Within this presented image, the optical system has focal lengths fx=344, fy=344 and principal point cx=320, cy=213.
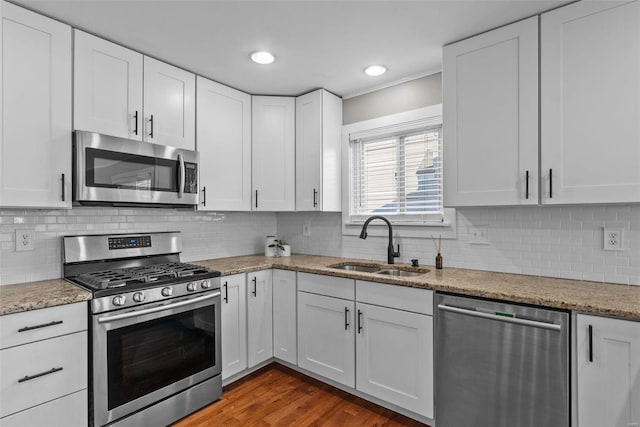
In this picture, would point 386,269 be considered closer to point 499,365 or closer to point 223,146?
point 499,365

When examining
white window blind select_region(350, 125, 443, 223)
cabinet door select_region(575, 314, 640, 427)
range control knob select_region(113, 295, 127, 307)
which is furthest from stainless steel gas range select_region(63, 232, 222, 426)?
cabinet door select_region(575, 314, 640, 427)

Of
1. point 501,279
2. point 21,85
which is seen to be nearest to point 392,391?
point 501,279

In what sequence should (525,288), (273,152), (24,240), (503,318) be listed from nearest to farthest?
(503,318), (525,288), (24,240), (273,152)

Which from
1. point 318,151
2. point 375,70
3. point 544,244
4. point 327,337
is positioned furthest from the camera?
point 318,151

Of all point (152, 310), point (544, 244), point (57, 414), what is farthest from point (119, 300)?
point (544, 244)

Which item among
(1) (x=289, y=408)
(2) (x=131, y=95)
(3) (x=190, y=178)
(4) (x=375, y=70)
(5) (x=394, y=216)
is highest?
(4) (x=375, y=70)

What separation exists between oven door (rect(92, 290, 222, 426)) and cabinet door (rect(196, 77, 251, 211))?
85 cm

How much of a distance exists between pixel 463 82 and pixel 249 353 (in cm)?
244

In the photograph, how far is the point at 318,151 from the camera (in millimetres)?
2992

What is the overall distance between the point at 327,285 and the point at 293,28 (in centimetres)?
169

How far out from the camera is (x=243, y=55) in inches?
93.7

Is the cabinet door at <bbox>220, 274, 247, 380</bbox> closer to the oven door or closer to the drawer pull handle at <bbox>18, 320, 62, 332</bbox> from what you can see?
the oven door

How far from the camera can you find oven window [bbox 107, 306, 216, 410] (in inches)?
74.0

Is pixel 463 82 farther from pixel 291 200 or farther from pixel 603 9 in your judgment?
pixel 291 200
